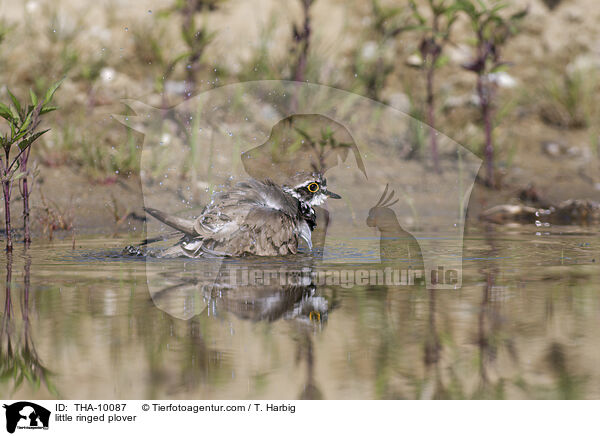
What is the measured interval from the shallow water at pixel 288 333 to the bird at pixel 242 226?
0.75 feet

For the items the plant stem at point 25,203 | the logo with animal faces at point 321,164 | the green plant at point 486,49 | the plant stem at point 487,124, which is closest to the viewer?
the plant stem at point 25,203

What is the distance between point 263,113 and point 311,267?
16.4ft

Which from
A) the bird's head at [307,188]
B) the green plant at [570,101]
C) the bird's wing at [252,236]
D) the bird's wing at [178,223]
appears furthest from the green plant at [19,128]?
the green plant at [570,101]

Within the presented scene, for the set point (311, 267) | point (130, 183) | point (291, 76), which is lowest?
point (311, 267)

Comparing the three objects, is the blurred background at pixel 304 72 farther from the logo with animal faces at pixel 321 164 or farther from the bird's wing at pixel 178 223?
the bird's wing at pixel 178 223

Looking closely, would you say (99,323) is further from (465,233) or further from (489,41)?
(489,41)

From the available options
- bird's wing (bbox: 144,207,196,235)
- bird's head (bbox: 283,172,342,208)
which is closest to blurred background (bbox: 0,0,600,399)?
bird's wing (bbox: 144,207,196,235)

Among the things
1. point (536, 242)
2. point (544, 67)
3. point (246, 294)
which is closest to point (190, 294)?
point (246, 294)

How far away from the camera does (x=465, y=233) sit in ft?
25.6

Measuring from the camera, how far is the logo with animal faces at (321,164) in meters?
7.26
